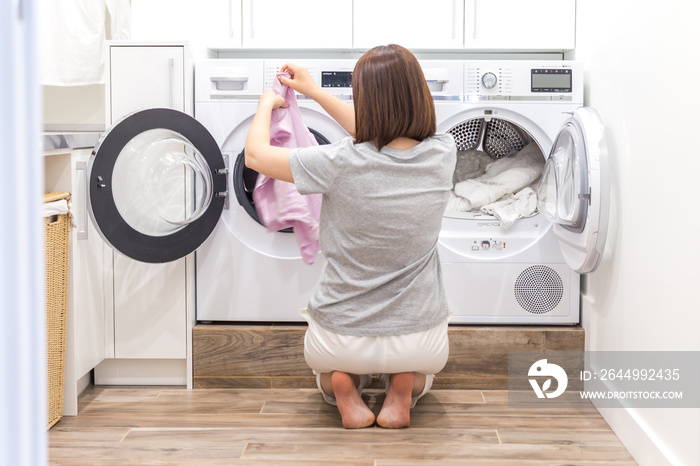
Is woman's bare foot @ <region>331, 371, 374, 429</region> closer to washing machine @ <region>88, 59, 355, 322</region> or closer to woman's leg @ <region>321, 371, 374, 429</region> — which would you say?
woman's leg @ <region>321, 371, 374, 429</region>

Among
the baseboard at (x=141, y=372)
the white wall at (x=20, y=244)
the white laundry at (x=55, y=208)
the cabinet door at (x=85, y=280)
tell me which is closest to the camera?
the white wall at (x=20, y=244)

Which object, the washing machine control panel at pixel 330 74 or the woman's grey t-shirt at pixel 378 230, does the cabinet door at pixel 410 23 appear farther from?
the woman's grey t-shirt at pixel 378 230

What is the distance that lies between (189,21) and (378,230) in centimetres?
133

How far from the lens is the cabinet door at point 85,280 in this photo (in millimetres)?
2154

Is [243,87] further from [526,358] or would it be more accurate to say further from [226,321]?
[526,358]

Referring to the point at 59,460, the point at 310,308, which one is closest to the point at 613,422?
the point at 310,308

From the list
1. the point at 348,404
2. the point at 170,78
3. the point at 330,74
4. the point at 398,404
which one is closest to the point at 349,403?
the point at 348,404

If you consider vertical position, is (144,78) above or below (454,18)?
below

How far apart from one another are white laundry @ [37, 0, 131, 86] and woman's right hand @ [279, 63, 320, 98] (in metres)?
0.76

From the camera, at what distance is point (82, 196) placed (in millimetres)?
2223

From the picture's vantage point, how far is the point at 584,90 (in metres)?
2.48

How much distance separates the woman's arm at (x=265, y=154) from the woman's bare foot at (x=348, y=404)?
0.59 m

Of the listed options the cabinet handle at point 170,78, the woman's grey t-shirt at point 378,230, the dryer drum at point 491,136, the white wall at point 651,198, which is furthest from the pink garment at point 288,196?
the white wall at point 651,198

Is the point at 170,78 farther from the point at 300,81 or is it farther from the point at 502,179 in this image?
the point at 502,179
